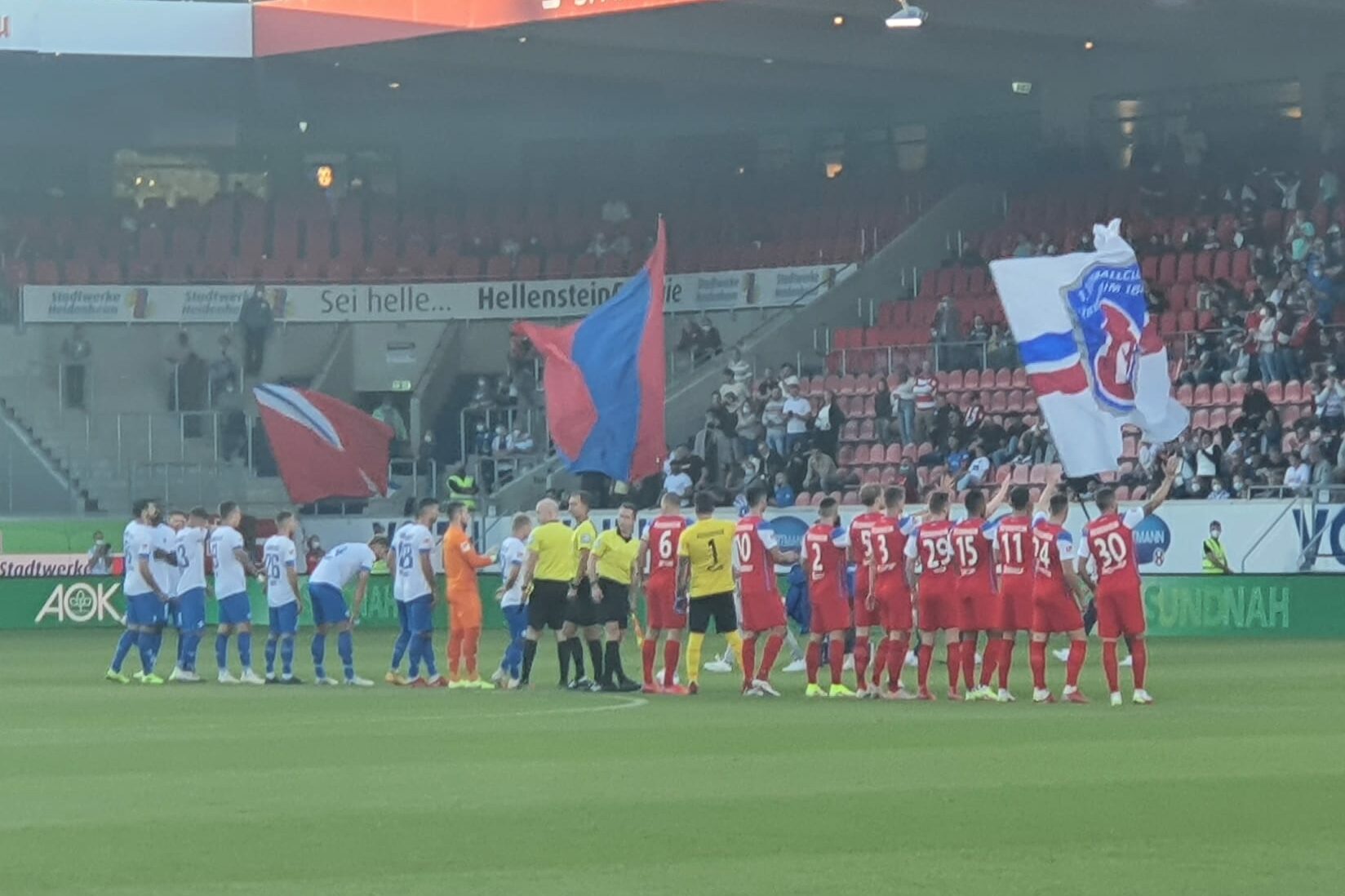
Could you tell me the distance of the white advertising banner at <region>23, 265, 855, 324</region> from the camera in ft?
156

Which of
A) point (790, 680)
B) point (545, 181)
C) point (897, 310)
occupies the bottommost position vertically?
point (790, 680)

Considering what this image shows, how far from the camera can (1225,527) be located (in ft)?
111

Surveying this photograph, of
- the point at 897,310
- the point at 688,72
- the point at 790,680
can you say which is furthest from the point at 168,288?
the point at 790,680

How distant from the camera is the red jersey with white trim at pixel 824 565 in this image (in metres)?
21.9

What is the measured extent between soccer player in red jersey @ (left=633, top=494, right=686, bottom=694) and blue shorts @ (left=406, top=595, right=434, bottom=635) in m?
2.72

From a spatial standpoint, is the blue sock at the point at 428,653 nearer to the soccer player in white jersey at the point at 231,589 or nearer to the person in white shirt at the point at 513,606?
the person in white shirt at the point at 513,606

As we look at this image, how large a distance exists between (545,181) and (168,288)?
8.88 metres

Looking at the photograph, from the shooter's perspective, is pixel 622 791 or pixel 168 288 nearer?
pixel 622 791

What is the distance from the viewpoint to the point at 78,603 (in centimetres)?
3975

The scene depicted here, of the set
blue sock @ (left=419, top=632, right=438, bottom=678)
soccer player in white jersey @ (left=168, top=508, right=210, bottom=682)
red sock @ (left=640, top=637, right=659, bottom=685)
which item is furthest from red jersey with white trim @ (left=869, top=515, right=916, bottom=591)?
soccer player in white jersey @ (left=168, top=508, right=210, bottom=682)

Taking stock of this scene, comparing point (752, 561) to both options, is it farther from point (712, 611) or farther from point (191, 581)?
point (191, 581)

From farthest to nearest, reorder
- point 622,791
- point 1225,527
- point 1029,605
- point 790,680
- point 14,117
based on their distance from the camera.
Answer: point 14,117
point 1225,527
point 790,680
point 1029,605
point 622,791

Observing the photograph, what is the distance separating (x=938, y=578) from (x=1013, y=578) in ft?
2.51

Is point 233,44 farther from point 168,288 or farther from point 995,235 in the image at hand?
point 995,235
